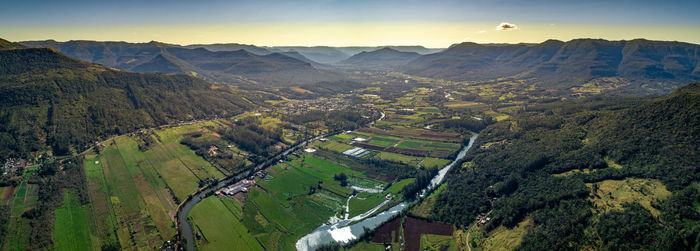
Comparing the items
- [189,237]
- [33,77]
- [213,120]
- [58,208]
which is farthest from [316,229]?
[33,77]

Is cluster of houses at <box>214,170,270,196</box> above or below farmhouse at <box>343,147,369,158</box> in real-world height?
below

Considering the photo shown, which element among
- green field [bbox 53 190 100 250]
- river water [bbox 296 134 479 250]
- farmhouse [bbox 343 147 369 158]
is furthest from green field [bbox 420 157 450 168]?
green field [bbox 53 190 100 250]

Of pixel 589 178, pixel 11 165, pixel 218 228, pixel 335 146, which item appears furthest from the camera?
pixel 335 146

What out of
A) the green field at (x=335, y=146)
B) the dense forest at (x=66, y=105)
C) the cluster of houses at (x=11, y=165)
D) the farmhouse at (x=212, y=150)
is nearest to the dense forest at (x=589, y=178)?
the green field at (x=335, y=146)

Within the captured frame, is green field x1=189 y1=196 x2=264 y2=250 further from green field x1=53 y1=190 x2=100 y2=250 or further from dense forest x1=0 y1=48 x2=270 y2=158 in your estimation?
dense forest x1=0 y1=48 x2=270 y2=158

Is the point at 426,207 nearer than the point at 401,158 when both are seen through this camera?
Yes

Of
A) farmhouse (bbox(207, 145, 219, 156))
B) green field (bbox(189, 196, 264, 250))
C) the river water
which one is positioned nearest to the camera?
green field (bbox(189, 196, 264, 250))

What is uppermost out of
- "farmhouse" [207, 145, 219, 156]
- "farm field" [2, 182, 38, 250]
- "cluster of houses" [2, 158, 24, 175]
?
"cluster of houses" [2, 158, 24, 175]

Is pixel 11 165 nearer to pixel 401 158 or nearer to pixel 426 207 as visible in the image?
pixel 401 158

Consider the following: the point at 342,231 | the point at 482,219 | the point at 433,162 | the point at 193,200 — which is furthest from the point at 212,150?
the point at 482,219
